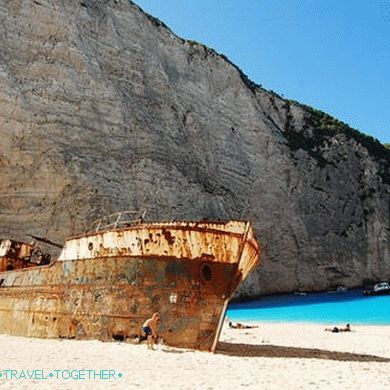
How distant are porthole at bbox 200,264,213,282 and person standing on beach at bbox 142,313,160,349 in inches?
49.1

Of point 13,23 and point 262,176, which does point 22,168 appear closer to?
point 13,23

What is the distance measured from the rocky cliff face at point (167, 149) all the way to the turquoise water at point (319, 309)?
4.07ft

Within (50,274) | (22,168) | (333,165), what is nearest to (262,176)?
(333,165)

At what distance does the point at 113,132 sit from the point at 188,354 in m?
22.0

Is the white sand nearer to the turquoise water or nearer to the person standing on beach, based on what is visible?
the person standing on beach

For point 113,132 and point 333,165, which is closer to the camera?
point 113,132

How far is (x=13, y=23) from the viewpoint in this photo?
30.0m

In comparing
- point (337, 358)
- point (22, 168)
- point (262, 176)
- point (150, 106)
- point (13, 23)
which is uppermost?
point (13, 23)

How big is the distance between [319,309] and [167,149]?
47.0 ft

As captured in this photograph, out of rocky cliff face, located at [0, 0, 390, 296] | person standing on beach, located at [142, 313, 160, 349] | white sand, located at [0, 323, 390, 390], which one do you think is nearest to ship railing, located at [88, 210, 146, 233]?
rocky cliff face, located at [0, 0, 390, 296]

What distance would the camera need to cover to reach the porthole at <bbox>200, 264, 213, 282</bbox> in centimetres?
1112

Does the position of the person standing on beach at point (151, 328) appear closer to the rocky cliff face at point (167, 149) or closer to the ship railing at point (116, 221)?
the ship railing at point (116, 221)

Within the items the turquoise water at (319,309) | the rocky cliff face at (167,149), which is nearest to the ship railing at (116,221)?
the rocky cliff face at (167,149)

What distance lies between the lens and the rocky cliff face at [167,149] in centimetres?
2700
